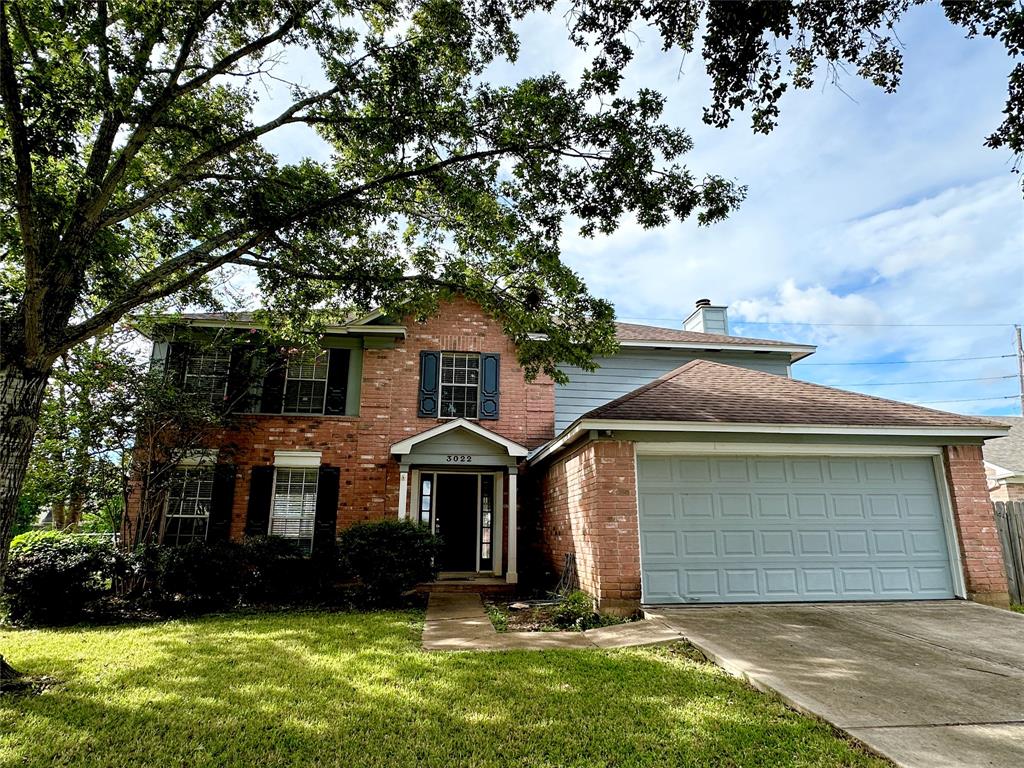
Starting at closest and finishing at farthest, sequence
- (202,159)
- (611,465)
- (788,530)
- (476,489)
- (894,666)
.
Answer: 1. (894,666)
2. (202,159)
3. (611,465)
4. (788,530)
5. (476,489)

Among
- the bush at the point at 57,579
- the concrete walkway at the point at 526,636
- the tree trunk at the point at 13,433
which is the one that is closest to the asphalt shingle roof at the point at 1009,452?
the concrete walkway at the point at 526,636

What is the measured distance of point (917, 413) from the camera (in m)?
8.78

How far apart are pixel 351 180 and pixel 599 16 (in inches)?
185

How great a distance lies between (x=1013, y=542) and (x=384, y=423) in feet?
37.6

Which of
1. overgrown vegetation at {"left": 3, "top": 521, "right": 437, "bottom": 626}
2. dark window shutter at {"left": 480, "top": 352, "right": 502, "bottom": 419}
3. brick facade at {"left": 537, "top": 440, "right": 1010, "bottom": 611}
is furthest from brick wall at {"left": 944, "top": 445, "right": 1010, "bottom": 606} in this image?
overgrown vegetation at {"left": 3, "top": 521, "right": 437, "bottom": 626}

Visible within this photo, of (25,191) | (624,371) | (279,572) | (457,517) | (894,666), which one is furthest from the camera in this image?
(624,371)

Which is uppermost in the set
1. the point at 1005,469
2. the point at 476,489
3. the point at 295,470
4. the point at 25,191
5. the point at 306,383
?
the point at 25,191

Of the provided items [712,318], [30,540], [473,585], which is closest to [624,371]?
[712,318]

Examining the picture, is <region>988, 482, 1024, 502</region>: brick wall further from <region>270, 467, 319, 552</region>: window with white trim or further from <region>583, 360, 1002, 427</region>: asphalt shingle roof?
<region>270, 467, 319, 552</region>: window with white trim

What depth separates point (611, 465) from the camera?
7.75 meters

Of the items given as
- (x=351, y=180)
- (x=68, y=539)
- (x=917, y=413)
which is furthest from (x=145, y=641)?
(x=917, y=413)

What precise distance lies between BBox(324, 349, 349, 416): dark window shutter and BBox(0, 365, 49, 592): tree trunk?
6.12 m

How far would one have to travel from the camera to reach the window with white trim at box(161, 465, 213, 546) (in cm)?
1071

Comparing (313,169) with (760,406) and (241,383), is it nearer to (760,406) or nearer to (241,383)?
(241,383)
